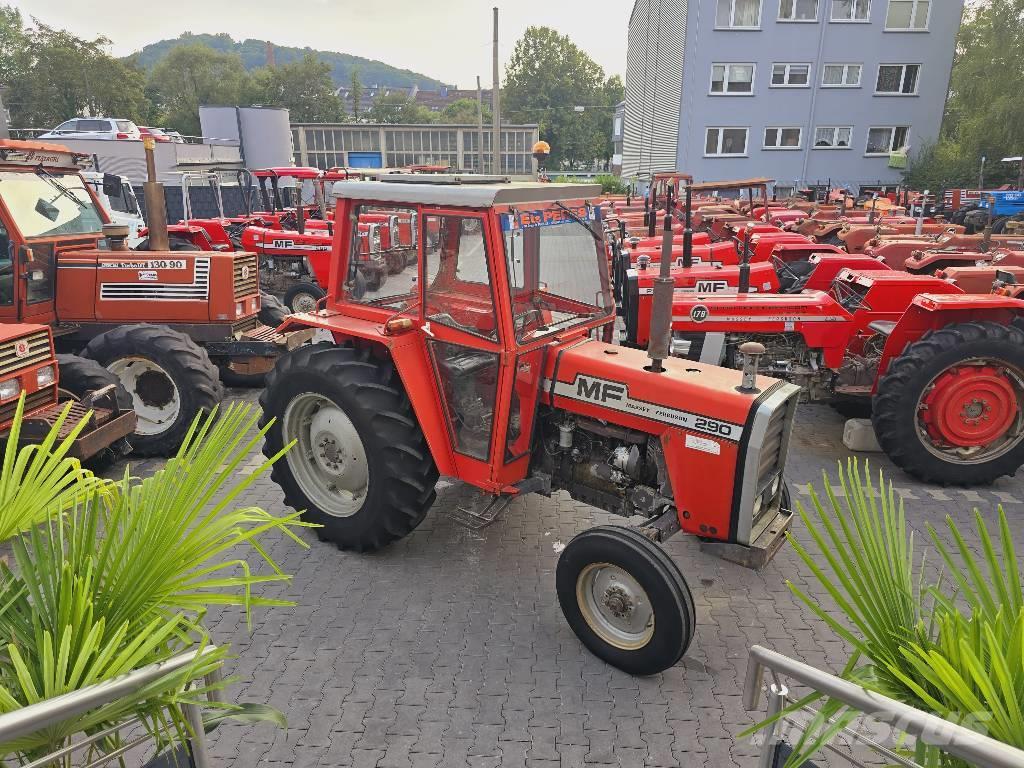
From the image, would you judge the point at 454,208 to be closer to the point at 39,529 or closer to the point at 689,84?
the point at 39,529

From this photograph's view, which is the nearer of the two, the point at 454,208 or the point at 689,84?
the point at 454,208

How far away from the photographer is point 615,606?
322 centimetres

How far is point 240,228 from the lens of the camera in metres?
12.9

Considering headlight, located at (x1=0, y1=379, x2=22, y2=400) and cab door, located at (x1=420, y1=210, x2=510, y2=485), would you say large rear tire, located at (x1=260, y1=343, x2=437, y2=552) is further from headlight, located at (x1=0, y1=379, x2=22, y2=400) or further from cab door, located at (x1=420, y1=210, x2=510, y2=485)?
headlight, located at (x1=0, y1=379, x2=22, y2=400)

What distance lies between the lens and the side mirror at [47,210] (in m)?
6.02

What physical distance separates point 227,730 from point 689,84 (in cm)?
2787

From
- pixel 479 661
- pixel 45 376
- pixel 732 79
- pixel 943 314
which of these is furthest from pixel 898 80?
pixel 45 376

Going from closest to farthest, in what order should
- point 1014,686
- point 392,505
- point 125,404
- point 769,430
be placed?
1. point 1014,686
2. point 769,430
3. point 392,505
4. point 125,404

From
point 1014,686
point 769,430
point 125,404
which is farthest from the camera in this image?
point 125,404

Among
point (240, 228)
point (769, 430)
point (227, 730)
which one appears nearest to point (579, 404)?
point (769, 430)

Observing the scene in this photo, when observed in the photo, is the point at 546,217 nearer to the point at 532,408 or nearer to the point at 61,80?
the point at 532,408

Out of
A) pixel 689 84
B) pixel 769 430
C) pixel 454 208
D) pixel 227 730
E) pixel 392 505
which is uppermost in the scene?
pixel 689 84

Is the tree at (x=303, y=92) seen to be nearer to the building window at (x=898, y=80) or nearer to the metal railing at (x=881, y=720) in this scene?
the building window at (x=898, y=80)

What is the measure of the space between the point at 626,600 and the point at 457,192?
7.25ft
